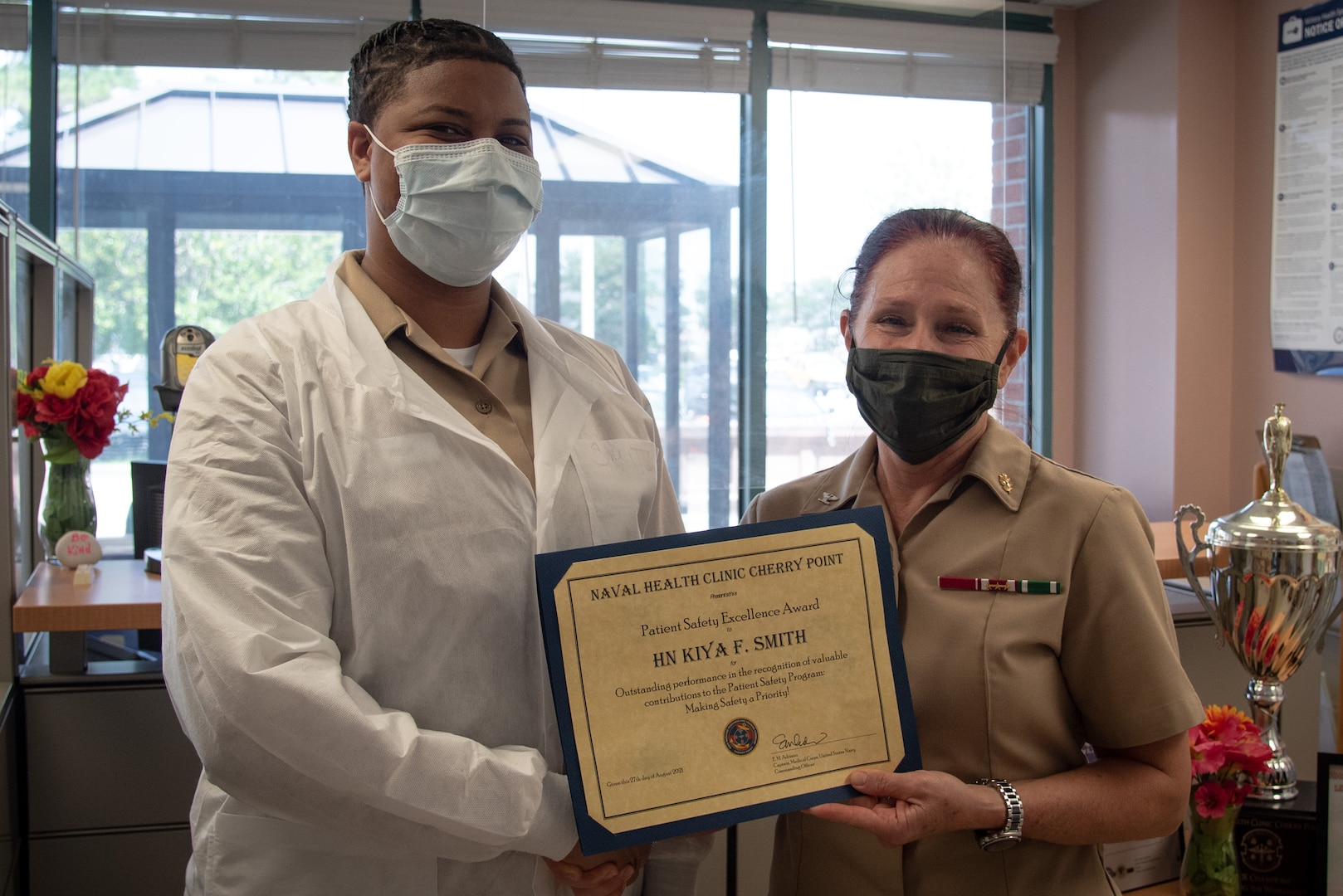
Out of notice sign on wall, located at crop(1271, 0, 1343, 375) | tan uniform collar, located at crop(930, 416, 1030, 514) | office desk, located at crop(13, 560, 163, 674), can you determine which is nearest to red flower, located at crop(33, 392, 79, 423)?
office desk, located at crop(13, 560, 163, 674)

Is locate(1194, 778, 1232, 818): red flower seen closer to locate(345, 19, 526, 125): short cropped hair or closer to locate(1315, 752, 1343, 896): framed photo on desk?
locate(1315, 752, 1343, 896): framed photo on desk

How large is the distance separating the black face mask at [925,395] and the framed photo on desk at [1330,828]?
0.88 meters

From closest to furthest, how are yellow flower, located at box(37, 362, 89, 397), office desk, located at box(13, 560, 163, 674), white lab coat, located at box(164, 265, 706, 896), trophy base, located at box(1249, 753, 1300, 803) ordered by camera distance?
white lab coat, located at box(164, 265, 706, 896), trophy base, located at box(1249, 753, 1300, 803), office desk, located at box(13, 560, 163, 674), yellow flower, located at box(37, 362, 89, 397)

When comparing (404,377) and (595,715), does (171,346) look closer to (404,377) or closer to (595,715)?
(404,377)

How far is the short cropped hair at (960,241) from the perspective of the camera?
1.29 meters

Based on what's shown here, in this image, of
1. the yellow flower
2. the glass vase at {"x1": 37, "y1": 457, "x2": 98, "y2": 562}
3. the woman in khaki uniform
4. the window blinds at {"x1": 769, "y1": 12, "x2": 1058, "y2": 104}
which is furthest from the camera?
the window blinds at {"x1": 769, "y1": 12, "x2": 1058, "y2": 104}

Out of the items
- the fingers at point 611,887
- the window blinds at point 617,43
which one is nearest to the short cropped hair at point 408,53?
the fingers at point 611,887

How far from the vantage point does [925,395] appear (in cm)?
125

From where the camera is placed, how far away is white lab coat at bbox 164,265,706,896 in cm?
101

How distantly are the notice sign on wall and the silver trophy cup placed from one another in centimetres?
206

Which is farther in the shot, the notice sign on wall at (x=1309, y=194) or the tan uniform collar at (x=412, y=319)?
the notice sign on wall at (x=1309, y=194)

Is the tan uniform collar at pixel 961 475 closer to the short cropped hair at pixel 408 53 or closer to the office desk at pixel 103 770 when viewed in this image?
the short cropped hair at pixel 408 53

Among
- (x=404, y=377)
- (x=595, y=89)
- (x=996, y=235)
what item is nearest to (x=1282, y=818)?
(x=996, y=235)

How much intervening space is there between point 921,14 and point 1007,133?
2.18ft
